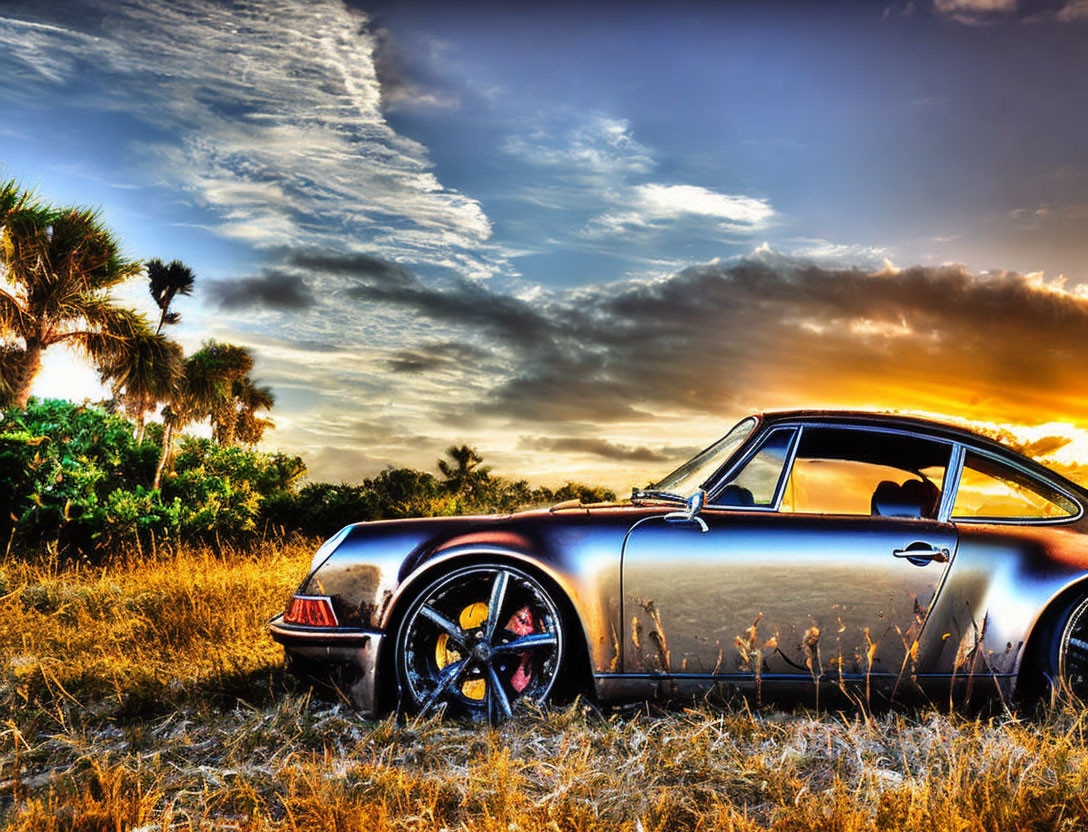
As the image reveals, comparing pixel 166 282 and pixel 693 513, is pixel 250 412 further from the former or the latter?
pixel 693 513

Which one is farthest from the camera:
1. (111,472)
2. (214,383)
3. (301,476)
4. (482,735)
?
(214,383)

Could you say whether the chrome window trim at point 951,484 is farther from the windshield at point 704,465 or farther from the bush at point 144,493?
the bush at point 144,493

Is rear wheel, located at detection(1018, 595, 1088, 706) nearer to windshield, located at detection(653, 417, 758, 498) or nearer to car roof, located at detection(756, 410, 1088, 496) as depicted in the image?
car roof, located at detection(756, 410, 1088, 496)

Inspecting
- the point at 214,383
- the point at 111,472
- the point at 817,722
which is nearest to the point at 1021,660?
the point at 817,722

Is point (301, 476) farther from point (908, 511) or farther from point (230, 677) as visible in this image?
point (908, 511)

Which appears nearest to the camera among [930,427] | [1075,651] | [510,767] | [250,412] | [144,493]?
[510,767]

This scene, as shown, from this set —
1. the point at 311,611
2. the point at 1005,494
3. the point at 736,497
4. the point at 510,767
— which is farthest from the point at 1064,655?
the point at 311,611

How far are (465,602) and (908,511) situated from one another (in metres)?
2.29

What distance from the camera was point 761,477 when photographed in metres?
4.76

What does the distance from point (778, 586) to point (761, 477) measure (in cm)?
58

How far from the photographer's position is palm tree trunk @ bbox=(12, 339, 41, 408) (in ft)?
72.2

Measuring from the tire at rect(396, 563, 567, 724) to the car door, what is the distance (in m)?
0.42

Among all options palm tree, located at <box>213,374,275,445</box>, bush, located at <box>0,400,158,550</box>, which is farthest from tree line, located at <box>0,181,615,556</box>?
palm tree, located at <box>213,374,275,445</box>

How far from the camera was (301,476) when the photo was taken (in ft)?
77.6
